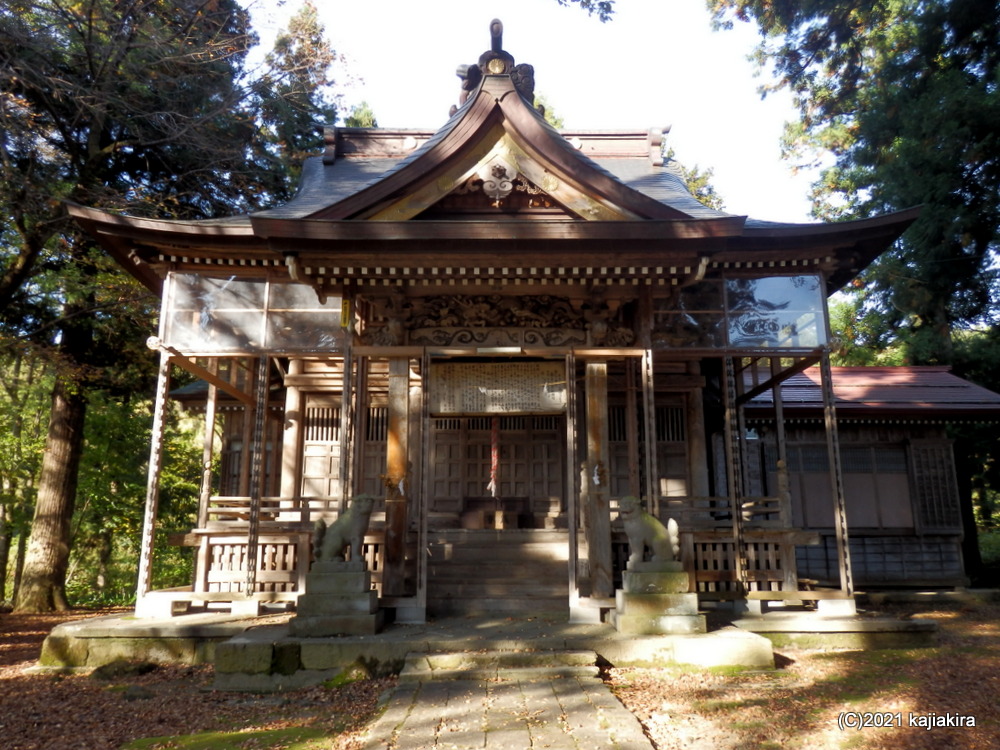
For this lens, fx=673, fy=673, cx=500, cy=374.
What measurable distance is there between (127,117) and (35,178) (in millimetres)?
2067

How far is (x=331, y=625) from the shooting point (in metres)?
7.45

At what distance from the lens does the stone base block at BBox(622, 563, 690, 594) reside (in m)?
7.61

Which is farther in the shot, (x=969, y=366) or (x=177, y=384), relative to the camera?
(x=177, y=384)

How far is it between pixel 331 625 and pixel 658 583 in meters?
3.69

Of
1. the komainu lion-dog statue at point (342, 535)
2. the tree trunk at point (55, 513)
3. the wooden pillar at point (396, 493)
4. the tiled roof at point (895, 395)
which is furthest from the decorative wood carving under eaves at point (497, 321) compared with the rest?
the tree trunk at point (55, 513)

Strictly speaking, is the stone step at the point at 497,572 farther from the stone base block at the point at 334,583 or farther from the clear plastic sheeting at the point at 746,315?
the clear plastic sheeting at the point at 746,315

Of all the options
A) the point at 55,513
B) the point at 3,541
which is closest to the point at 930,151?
the point at 55,513

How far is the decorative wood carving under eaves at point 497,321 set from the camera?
942 cm

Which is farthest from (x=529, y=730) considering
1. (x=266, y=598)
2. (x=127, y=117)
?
(x=127, y=117)

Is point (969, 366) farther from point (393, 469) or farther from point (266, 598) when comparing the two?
point (266, 598)

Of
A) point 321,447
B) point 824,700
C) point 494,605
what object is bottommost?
point 824,700

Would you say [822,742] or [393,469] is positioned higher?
[393,469]

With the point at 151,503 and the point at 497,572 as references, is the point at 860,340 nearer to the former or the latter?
the point at 497,572

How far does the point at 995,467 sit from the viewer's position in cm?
1605
